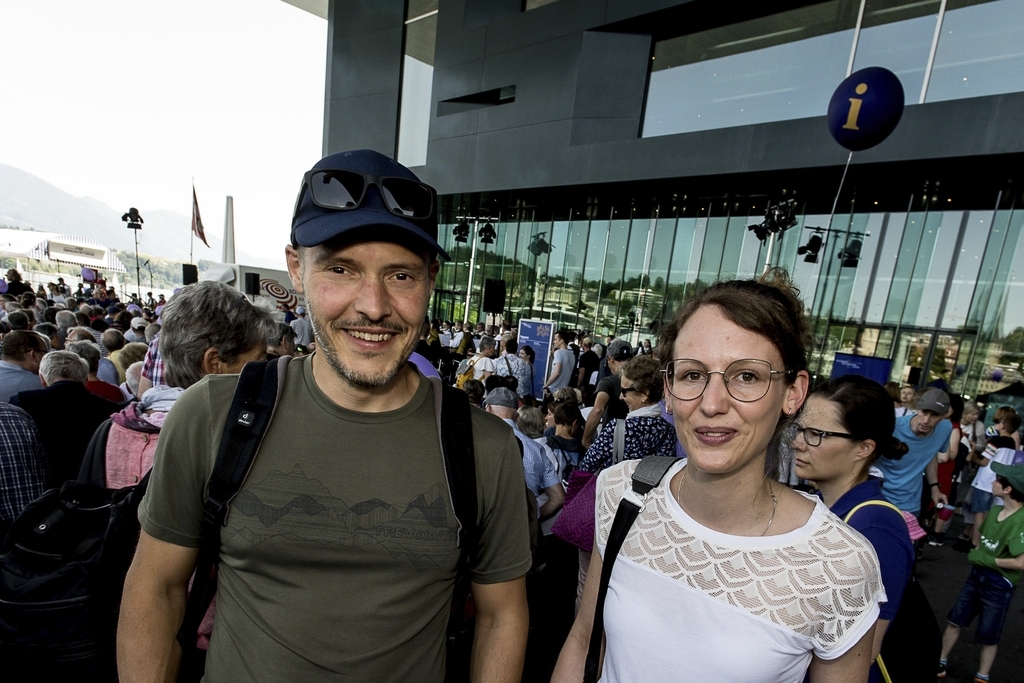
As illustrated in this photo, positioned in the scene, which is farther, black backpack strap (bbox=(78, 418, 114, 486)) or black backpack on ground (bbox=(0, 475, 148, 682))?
black backpack strap (bbox=(78, 418, 114, 486))

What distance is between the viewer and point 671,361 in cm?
130

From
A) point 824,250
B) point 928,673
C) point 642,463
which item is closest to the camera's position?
point 642,463

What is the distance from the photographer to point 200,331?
72.8 inches

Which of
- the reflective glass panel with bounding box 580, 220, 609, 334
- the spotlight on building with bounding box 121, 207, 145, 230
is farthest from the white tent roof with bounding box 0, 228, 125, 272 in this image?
the reflective glass panel with bounding box 580, 220, 609, 334

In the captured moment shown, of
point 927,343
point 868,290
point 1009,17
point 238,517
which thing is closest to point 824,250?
point 868,290

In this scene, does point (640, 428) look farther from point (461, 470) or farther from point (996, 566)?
point (996, 566)

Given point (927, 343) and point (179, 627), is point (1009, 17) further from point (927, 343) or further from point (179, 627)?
point (179, 627)

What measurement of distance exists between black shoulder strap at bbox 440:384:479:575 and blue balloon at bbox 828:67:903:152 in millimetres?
6324

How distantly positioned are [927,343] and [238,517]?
1394cm

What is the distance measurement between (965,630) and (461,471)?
535 centimetres

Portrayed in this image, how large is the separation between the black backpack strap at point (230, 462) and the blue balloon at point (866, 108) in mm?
6639

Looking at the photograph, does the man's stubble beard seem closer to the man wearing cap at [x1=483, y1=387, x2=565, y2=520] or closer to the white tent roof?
the man wearing cap at [x1=483, y1=387, x2=565, y2=520]

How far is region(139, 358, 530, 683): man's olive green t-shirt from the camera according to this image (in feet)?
3.69

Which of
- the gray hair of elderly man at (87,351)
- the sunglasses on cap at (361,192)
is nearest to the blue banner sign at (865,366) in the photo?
the sunglasses on cap at (361,192)
